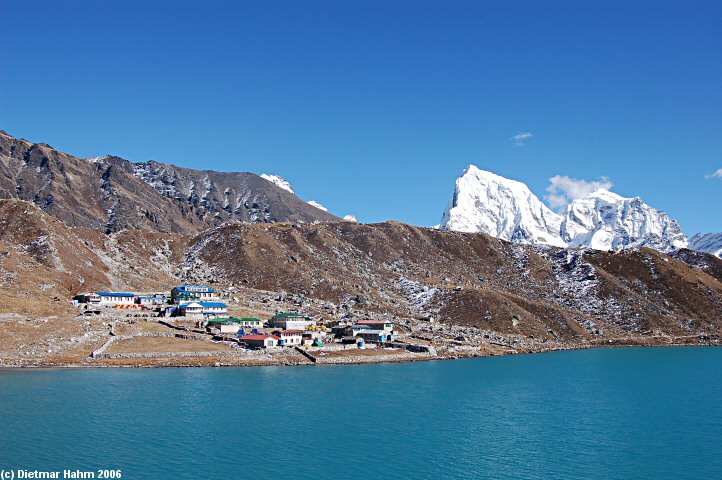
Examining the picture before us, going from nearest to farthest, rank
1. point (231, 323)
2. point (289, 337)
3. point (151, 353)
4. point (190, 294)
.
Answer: point (151, 353) → point (289, 337) → point (231, 323) → point (190, 294)

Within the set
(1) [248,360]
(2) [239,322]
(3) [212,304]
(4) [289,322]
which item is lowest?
(1) [248,360]

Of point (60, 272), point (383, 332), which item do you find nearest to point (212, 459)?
point (383, 332)

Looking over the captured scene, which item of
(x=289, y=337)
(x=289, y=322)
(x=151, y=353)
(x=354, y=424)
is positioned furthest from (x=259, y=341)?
(x=354, y=424)

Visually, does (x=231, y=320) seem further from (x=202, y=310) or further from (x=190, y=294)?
(x=190, y=294)

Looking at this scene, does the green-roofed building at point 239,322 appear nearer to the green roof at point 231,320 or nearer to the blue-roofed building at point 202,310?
the green roof at point 231,320

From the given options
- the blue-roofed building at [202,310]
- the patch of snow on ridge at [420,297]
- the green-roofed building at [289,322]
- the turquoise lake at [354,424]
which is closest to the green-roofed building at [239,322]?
the green-roofed building at [289,322]

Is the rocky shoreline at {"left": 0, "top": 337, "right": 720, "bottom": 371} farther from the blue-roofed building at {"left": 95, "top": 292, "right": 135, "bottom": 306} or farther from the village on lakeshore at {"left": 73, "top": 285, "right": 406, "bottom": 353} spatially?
the blue-roofed building at {"left": 95, "top": 292, "right": 135, "bottom": 306}
